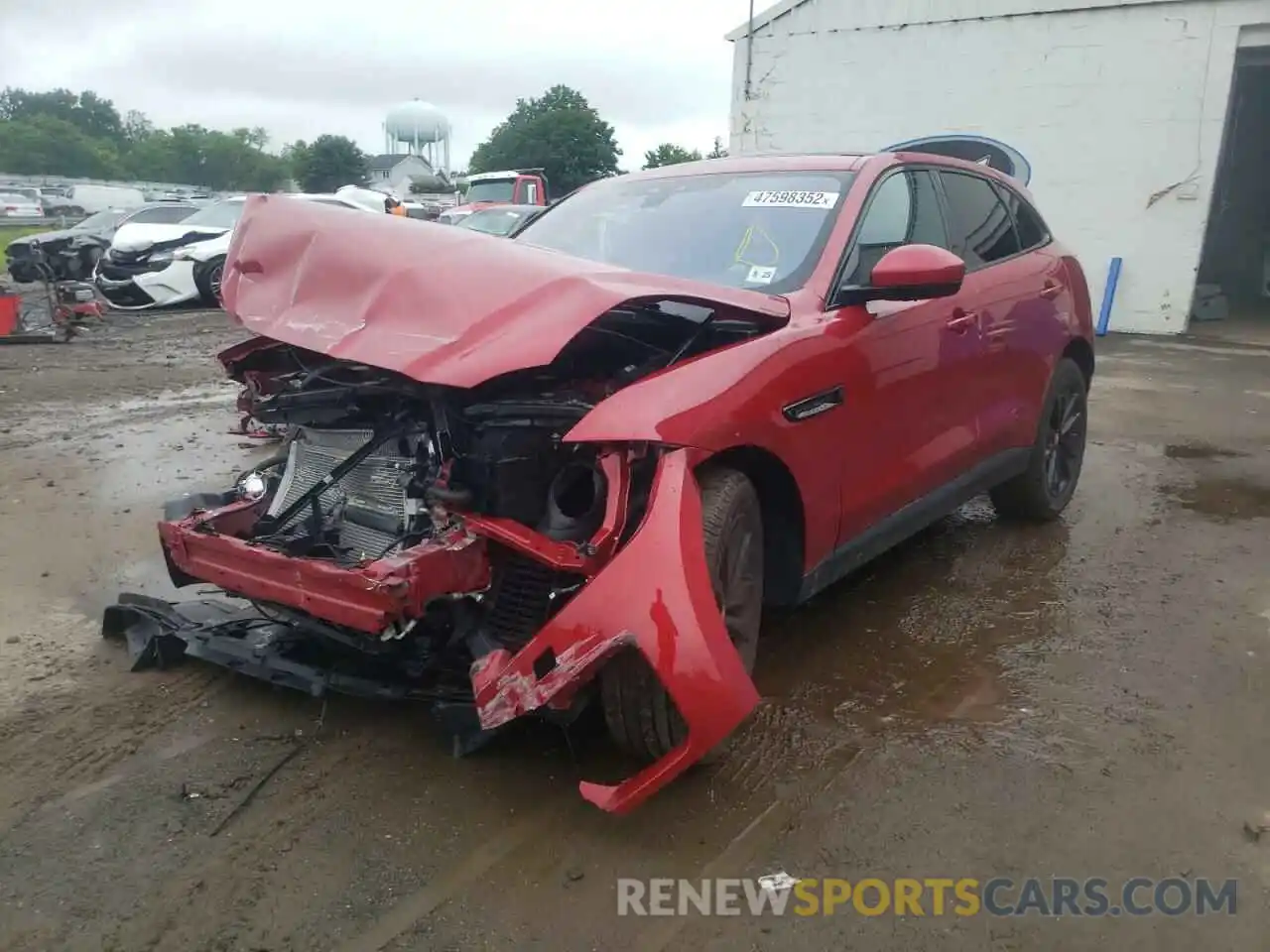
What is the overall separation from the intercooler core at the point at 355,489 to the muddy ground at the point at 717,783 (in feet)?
1.85

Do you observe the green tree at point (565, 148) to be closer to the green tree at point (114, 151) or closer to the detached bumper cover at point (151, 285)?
the green tree at point (114, 151)

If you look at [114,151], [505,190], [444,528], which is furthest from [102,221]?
[114,151]

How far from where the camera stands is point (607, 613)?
2.33 meters

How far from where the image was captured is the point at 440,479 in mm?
2703

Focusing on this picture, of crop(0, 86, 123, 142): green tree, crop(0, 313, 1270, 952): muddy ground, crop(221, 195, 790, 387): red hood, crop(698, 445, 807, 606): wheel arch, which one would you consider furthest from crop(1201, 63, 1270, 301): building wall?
crop(0, 86, 123, 142): green tree

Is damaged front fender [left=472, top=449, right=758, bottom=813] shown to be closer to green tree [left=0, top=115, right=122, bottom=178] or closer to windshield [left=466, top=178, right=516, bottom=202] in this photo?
windshield [left=466, top=178, right=516, bottom=202]

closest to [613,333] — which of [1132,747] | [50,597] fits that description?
[1132,747]

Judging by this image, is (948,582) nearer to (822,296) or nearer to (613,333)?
(822,296)

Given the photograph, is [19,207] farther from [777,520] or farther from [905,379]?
[777,520]

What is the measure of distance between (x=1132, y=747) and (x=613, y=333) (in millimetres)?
1949

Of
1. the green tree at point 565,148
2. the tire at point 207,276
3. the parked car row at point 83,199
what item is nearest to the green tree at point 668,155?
the green tree at point 565,148

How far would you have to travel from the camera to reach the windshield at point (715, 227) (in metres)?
3.41

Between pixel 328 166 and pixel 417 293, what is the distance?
161 feet

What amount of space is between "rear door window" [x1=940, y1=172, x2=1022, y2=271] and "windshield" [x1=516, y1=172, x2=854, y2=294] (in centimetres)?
74
